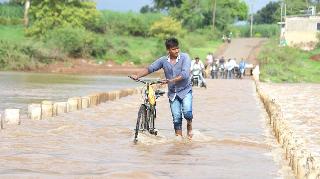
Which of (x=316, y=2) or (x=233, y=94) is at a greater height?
(x=316, y=2)

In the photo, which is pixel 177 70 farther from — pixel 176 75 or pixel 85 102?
pixel 85 102

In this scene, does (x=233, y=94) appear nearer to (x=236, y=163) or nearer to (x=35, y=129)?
(x=35, y=129)

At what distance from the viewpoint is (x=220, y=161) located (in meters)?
10.3

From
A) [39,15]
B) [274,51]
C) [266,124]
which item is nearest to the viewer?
[266,124]

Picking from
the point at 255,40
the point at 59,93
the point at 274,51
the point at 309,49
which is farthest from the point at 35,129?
the point at 255,40

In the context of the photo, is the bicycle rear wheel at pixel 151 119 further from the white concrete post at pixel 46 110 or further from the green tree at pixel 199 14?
the green tree at pixel 199 14

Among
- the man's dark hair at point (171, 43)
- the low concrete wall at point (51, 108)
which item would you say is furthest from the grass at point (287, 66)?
the man's dark hair at point (171, 43)

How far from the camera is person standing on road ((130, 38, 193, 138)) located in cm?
1176

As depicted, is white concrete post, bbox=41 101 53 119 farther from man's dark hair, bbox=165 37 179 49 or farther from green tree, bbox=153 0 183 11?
green tree, bbox=153 0 183 11

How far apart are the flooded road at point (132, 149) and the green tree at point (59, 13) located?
45.0 meters

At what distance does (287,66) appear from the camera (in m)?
51.4

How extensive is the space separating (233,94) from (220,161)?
16.8 meters

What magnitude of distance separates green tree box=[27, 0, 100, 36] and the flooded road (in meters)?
45.0

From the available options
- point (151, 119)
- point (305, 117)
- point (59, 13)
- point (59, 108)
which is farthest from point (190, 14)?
point (151, 119)
